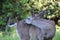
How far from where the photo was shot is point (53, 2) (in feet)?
52.2

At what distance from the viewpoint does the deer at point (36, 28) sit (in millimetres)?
6660

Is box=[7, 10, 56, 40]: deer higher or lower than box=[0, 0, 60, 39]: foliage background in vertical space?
higher

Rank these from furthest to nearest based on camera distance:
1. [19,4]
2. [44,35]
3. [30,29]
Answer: [19,4], [30,29], [44,35]

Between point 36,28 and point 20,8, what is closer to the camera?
point 36,28

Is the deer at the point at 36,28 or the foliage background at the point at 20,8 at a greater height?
the deer at the point at 36,28

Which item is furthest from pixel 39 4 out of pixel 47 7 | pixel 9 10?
pixel 9 10

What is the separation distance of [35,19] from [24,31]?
0.55 meters

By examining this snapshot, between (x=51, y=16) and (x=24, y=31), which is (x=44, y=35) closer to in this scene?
(x=24, y=31)

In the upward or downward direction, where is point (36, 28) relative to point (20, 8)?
upward

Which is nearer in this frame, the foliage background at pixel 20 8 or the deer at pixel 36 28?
the deer at pixel 36 28

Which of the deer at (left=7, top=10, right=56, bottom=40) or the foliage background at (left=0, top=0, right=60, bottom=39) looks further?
the foliage background at (left=0, top=0, right=60, bottom=39)

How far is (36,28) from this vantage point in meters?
6.98

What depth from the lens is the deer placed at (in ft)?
21.9

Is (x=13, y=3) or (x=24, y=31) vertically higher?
(x=24, y=31)
